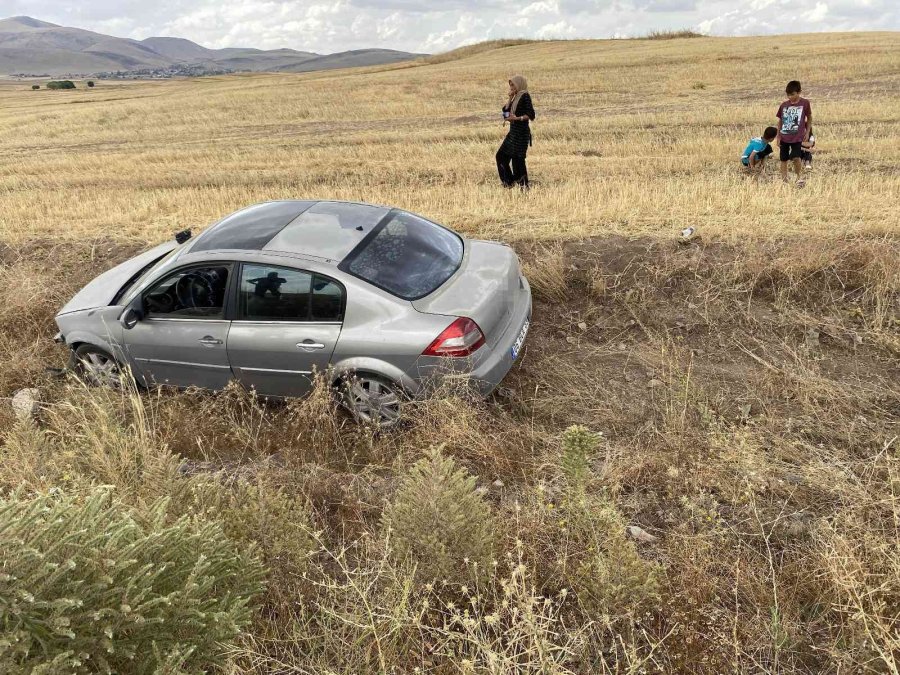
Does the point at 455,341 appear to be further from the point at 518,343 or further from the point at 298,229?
the point at 298,229

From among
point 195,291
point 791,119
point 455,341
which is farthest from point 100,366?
point 791,119

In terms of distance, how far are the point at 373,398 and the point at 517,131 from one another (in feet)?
20.2

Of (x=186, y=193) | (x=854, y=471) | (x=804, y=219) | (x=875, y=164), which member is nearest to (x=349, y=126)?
(x=186, y=193)

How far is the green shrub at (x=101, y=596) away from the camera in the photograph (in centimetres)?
167

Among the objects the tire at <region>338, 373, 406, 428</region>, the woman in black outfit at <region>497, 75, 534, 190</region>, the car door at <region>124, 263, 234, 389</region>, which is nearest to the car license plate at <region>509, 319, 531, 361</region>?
the tire at <region>338, 373, 406, 428</region>

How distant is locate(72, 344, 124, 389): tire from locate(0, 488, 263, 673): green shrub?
337cm

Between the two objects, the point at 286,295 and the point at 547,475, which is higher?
the point at 286,295

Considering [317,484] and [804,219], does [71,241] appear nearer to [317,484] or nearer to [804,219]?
[317,484]

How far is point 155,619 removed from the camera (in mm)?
1751

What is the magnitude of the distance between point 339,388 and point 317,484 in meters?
0.96

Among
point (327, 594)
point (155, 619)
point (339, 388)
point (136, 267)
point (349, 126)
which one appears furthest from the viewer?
point (349, 126)

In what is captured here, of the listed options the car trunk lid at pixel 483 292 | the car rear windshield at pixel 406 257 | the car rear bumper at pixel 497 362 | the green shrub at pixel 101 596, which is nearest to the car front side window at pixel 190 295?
the car rear windshield at pixel 406 257

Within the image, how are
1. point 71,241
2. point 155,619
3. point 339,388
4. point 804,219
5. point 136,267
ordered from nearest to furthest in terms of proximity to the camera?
1. point 155,619
2. point 339,388
3. point 136,267
4. point 804,219
5. point 71,241

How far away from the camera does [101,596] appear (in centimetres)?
181
